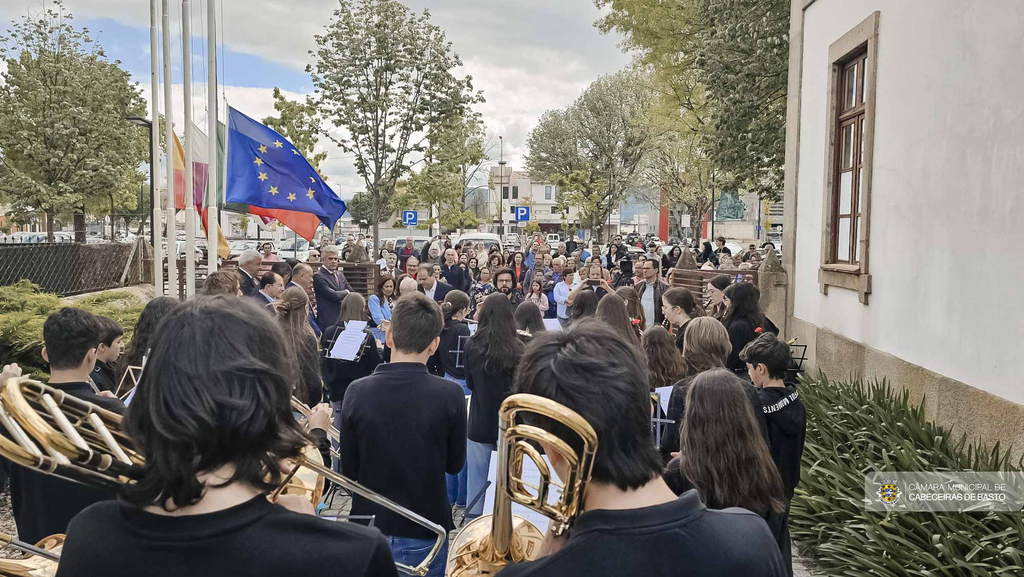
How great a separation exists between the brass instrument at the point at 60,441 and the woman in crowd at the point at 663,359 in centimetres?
369

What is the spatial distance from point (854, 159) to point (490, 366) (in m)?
6.58

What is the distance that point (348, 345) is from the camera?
242 inches

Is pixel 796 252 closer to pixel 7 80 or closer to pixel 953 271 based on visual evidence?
pixel 953 271

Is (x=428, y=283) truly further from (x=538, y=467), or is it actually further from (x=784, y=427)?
(x=538, y=467)

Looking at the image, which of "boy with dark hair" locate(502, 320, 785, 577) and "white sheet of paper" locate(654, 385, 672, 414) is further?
"white sheet of paper" locate(654, 385, 672, 414)

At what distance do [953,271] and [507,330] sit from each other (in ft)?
13.3

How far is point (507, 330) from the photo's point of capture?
5.22 metres

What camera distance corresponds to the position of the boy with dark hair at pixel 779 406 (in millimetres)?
4059

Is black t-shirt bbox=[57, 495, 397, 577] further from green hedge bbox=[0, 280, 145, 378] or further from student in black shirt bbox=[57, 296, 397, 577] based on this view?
green hedge bbox=[0, 280, 145, 378]

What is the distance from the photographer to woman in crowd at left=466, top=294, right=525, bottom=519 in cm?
511

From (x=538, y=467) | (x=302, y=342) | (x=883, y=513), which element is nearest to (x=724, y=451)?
(x=538, y=467)

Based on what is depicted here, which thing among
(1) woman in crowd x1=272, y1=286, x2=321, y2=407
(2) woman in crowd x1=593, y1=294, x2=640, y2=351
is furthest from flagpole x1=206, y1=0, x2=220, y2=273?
(2) woman in crowd x1=593, y1=294, x2=640, y2=351

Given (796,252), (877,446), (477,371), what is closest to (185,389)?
(477,371)

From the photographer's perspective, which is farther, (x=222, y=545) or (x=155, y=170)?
(x=155, y=170)
